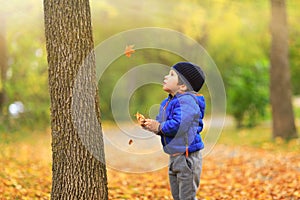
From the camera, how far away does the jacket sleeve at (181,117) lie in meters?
4.02

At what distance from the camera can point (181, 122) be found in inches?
158

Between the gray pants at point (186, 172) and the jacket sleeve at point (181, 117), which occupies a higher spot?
the jacket sleeve at point (181, 117)

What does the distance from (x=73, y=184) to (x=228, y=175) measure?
4224 mm

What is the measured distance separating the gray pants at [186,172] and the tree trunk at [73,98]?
2.65ft

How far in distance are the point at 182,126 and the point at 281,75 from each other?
852 cm

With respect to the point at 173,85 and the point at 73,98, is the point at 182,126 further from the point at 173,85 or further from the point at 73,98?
the point at 73,98

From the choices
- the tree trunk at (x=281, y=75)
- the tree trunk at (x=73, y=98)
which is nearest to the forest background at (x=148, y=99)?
the tree trunk at (x=281, y=75)

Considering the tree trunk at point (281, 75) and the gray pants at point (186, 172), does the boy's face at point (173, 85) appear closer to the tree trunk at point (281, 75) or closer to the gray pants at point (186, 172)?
the gray pants at point (186, 172)

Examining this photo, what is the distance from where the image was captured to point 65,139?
449 centimetres

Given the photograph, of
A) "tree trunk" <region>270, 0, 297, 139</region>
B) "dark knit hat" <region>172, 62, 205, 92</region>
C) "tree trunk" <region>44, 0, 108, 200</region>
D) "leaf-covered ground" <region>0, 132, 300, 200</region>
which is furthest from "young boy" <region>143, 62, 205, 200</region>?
"tree trunk" <region>270, 0, 297, 139</region>

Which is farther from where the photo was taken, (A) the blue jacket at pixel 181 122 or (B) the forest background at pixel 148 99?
(B) the forest background at pixel 148 99

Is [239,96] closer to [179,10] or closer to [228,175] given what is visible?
[179,10]

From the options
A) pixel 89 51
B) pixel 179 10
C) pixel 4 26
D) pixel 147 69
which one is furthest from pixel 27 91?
pixel 89 51

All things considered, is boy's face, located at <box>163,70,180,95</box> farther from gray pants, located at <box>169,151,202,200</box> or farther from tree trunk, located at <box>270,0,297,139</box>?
tree trunk, located at <box>270,0,297,139</box>
